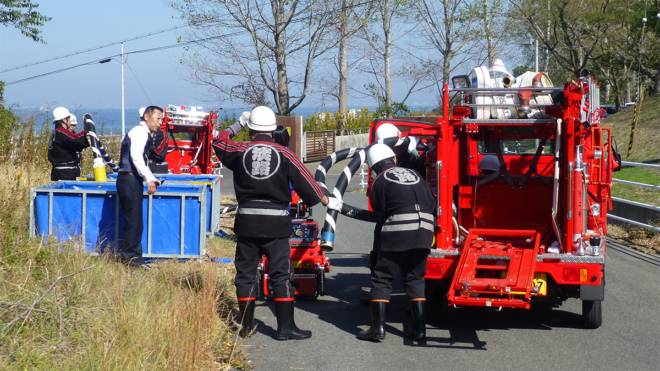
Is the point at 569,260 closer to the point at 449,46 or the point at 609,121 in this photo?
the point at 609,121

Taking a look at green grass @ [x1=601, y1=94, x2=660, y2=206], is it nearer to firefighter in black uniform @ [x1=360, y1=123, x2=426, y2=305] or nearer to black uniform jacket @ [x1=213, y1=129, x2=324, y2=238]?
firefighter in black uniform @ [x1=360, y1=123, x2=426, y2=305]

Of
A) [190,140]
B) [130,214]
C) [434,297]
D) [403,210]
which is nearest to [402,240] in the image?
[403,210]

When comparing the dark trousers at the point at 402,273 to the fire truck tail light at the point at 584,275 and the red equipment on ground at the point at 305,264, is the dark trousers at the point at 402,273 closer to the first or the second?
the red equipment on ground at the point at 305,264

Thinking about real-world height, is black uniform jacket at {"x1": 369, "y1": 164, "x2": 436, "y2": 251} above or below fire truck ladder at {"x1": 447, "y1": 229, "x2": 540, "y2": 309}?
above

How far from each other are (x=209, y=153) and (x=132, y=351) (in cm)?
1021

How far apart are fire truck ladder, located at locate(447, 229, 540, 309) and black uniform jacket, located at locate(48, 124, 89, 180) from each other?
240 inches

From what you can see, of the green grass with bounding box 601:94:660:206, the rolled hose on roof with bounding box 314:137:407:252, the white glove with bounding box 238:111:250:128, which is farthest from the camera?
the green grass with bounding box 601:94:660:206

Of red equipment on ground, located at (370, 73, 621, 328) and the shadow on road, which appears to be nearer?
red equipment on ground, located at (370, 73, 621, 328)

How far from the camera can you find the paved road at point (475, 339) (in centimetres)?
507

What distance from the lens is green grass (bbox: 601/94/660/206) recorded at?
47.4 ft

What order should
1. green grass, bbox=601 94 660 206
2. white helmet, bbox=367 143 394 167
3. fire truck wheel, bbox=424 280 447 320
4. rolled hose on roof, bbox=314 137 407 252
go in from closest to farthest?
white helmet, bbox=367 143 394 167, fire truck wheel, bbox=424 280 447 320, rolled hose on roof, bbox=314 137 407 252, green grass, bbox=601 94 660 206

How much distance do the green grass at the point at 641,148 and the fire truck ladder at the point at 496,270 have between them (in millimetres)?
8114

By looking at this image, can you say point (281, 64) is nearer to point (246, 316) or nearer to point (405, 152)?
point (405, 152)

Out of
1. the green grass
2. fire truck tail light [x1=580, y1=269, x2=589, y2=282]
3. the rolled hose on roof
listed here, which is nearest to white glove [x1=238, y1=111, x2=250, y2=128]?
the rolled hose on roof
